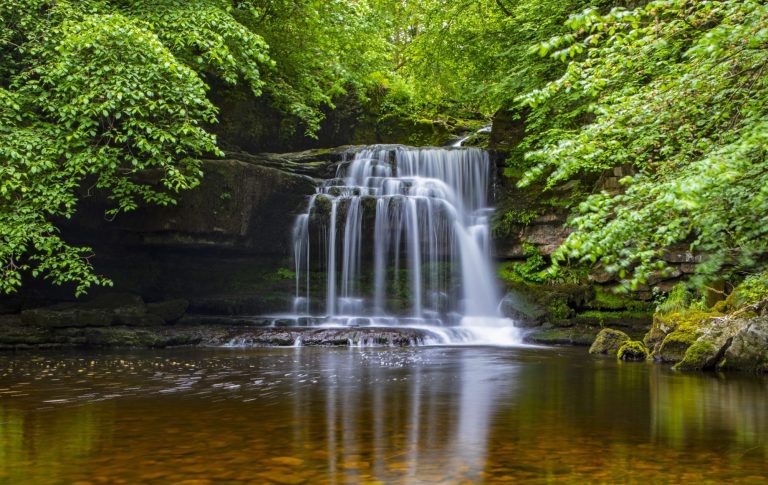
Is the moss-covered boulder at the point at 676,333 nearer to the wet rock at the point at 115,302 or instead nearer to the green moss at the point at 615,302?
the green moss at the point at 615,302

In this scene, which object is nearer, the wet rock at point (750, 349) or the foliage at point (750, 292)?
the wet rock at point (750, 349)

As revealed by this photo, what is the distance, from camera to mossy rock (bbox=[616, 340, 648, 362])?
10.7m

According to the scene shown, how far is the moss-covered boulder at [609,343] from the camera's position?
38.0 ft

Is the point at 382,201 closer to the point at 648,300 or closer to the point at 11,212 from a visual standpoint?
the point at 648,300

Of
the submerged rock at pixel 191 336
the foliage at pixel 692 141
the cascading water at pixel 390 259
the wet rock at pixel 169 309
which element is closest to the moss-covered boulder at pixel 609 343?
the submerged rock at pixel 191 336

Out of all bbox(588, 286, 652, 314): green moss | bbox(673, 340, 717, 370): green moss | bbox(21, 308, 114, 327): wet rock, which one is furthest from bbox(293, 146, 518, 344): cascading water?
bbox(673, 340, 717, 370): green moss

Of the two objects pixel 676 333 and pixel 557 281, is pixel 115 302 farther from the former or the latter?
pixel 676 333

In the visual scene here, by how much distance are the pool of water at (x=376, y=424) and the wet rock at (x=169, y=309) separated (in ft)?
17.8

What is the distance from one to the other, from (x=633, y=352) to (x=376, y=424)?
7.05 meters

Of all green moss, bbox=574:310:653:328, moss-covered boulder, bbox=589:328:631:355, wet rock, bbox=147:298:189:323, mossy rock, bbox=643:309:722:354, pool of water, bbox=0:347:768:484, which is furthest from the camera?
wet rock, bbox=147:298:189:323

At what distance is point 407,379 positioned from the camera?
8.09 m

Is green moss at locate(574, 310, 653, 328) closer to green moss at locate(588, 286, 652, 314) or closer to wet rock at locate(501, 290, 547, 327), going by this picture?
green moss at locate(588, 286, 652, 314)

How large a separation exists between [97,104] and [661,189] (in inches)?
373

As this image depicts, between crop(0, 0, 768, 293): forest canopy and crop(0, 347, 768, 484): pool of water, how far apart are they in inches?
54.4
